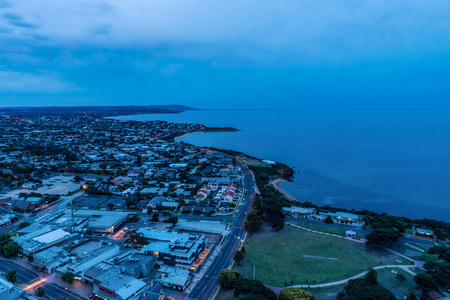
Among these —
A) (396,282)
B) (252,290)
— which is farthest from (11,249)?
(396,282)

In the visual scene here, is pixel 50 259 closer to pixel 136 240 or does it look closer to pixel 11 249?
pixel 11 249

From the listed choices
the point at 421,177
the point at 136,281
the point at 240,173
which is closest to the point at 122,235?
the point at 136,281

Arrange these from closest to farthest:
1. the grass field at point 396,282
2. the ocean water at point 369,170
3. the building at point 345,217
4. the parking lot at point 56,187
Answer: the grass field at point 396,282, the building at point 345,217, the parking lot at point 56,187, the ocean water at point 369,170

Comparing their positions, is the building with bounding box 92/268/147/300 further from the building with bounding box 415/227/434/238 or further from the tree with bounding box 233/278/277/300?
the building with bounding box 415/227/434/238

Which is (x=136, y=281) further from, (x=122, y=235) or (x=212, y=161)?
(x=212, y=161)

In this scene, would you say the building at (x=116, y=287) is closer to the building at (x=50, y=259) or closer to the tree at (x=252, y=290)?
the building at (x=50, y=259)

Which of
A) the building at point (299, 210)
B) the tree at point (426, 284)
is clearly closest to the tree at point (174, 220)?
the building at point (299, 210)

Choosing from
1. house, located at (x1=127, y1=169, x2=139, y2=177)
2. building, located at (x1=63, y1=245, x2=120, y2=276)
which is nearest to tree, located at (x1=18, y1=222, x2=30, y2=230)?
building, located at (x1=63, y1=245, x2=120, y2=276)
